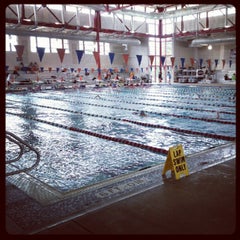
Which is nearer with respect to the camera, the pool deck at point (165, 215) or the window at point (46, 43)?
the pool deck at point (165, 215)

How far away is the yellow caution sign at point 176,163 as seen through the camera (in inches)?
138

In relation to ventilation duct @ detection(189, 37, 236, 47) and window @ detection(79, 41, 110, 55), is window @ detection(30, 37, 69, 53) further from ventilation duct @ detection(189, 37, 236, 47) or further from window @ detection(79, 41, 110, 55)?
ventilation duct @ detection(189, 37, 236, 47)

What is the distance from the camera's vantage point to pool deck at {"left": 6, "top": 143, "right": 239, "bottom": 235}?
2305 millimetres

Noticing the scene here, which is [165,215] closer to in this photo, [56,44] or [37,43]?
[37,43]

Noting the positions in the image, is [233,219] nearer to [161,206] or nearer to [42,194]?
[161,206]

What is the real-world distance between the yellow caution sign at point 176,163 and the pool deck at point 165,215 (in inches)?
9.9

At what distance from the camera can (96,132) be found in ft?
22.0

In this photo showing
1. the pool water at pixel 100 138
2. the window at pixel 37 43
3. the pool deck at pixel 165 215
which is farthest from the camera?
the window at pixel 37 43

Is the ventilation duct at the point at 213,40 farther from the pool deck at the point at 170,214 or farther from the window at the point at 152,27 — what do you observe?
the pool deck at the point at 170,214

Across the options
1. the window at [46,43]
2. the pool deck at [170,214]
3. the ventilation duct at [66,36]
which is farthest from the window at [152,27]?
the pool deck at [170,214]
